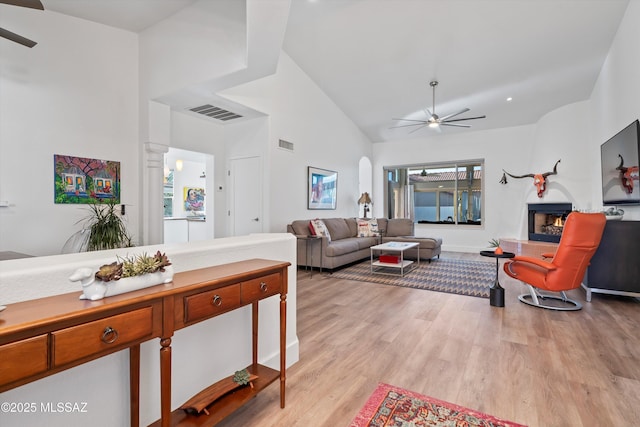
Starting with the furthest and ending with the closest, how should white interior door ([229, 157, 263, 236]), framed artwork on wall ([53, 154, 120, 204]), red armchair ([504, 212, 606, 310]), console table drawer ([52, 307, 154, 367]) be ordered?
white interior door ([229, 157, 263, 236])
framed artwork on wall ([53, 154, 120, 204])
red armchair ([504, 212, 606, 310])
console table drawer ([52, 307, 154, 367])

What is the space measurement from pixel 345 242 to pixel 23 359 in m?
5.21

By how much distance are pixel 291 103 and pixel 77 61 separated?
3.27 meters

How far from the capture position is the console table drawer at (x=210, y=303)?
1.22 metres

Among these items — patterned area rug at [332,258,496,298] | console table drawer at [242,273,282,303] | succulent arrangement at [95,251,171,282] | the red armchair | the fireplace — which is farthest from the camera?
the fireplace

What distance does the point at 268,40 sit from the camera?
10.2 ft

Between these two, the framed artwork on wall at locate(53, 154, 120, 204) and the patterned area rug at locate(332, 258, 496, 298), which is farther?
the patterned area rug at locate(332, 258, 496, 298)

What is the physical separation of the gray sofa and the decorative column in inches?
83.5

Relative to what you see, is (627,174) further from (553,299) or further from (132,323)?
(132,323)

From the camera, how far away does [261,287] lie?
1568 millimetres

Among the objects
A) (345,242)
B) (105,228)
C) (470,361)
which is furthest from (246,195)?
(470,361)

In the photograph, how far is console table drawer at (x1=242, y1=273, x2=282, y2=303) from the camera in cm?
149

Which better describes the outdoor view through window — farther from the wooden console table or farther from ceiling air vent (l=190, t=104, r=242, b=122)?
the wooden console table

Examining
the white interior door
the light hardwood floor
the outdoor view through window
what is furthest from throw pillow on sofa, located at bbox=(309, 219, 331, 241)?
the outdoor view through window

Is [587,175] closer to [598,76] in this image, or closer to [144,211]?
[598,76]
